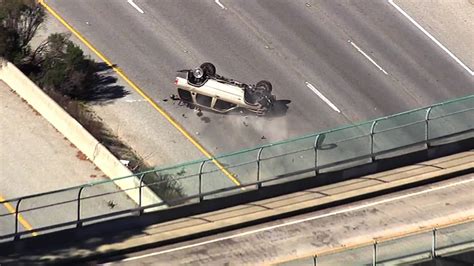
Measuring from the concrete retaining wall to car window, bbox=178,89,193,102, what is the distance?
13.8 ft

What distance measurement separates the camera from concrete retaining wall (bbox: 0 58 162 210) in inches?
1583

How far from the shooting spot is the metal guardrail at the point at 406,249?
1237 inches

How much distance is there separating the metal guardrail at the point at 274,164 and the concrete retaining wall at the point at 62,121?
13.1 ft

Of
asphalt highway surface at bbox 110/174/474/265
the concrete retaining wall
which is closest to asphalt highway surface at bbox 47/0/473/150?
the concrete retaining wall

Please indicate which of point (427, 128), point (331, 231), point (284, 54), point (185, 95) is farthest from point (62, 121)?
point (427, 128)

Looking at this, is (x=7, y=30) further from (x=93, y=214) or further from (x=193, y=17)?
(x=93, y=214)

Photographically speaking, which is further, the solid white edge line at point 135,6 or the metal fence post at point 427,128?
the solid white edge line at point 135,6

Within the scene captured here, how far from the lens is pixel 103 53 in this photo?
46.6 meters

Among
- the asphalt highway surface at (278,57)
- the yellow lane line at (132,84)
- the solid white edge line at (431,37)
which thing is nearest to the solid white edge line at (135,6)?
the asphalt highway surface at (278,57)

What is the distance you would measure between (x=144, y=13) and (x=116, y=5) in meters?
1.17

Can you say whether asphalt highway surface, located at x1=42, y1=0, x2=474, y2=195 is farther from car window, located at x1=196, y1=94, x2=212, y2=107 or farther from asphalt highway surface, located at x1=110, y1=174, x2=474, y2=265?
asphalt highway surface, located at x1=110, y1=174, x2=474, y2=265

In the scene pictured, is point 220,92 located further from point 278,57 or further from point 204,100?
point 278,57

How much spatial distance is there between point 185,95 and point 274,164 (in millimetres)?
8378

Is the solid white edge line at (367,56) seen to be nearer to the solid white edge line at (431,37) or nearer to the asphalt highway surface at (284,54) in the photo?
the asphalt highway surface at (284,54)
